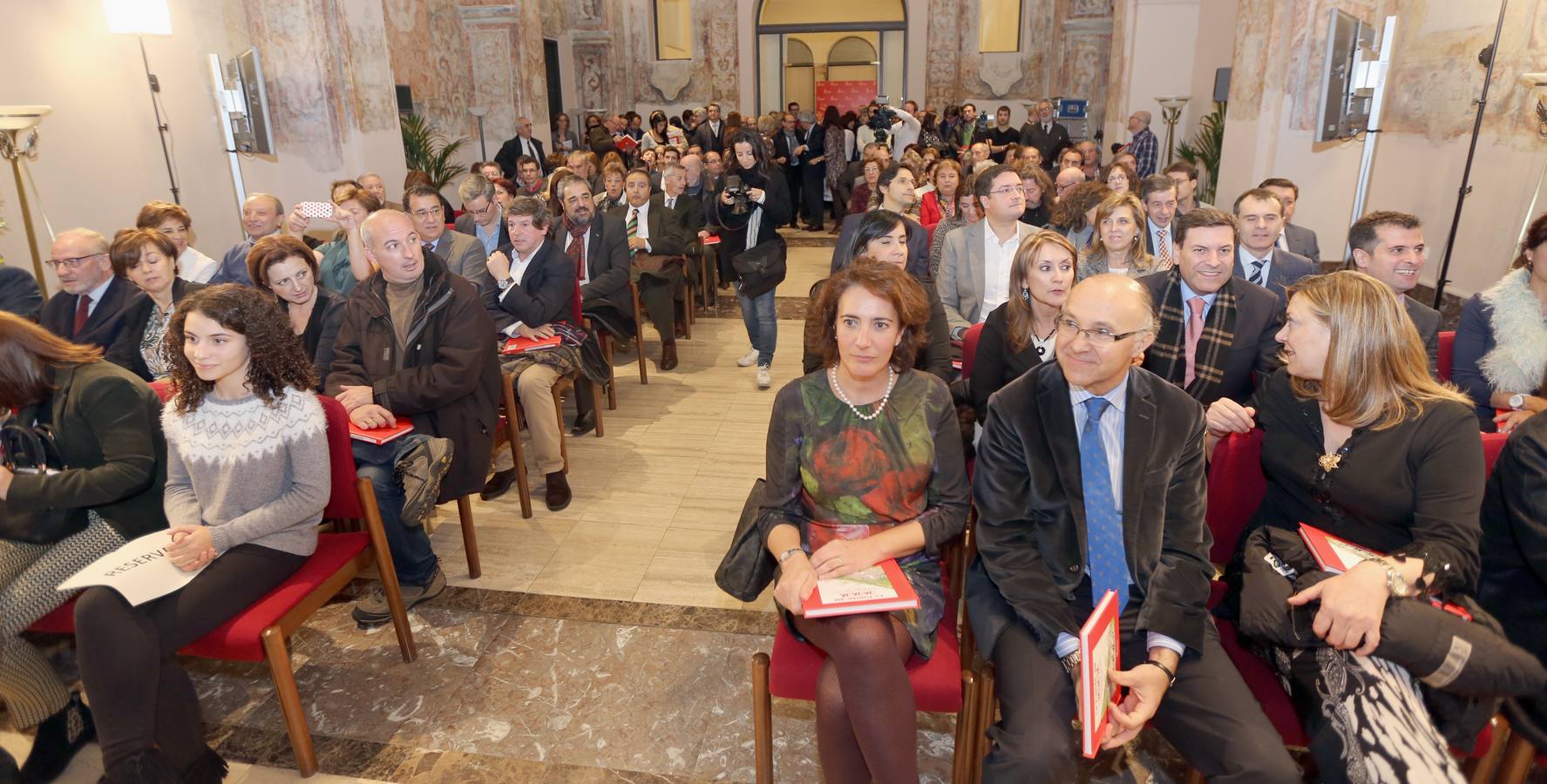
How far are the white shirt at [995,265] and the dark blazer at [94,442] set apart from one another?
3635 millimetres

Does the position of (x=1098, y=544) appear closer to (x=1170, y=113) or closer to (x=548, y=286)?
(x=548, y=286)

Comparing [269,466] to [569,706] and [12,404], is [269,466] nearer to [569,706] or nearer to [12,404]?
[12,404]

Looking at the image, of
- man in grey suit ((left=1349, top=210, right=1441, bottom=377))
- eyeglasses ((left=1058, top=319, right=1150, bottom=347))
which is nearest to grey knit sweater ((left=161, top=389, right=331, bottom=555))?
eyeglasses ((left=1058, top=319, right=1150, bottom=347))

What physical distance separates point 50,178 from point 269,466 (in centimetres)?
575

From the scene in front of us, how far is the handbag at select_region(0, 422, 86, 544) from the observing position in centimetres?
262

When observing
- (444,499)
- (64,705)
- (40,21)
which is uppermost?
(40,21)

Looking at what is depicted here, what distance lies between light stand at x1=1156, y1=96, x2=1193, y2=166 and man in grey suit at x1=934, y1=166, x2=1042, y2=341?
9050 mm

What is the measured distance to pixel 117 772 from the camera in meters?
2.27

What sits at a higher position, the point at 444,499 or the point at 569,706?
the point at 444,499

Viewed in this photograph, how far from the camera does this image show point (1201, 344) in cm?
326

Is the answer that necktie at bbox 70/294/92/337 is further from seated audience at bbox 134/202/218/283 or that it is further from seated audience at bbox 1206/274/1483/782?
seated audience at bbox 1206/274/1483/782

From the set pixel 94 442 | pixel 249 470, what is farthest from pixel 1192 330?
pixel 94 442

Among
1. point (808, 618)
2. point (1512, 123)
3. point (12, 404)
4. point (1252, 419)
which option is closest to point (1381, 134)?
point (1512, 123)

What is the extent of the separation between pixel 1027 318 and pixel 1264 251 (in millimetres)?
1768
